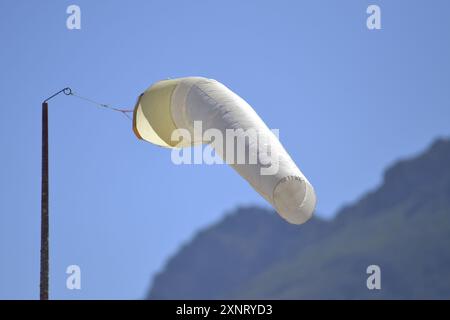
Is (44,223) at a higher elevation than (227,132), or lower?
lower

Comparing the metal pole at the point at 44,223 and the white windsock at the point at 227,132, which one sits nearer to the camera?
the white windsock at the point at 227,132

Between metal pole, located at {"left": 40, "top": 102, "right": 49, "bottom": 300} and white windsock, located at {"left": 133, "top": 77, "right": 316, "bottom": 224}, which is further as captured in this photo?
metal pole, located at {"left": 40, "top": 102, "right": 49, "bottom": 300}

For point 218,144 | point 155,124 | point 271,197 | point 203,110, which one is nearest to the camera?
point 271,197

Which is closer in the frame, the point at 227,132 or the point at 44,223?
the point at 227,132
